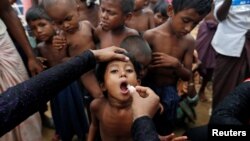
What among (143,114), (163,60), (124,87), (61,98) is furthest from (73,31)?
(143,114)

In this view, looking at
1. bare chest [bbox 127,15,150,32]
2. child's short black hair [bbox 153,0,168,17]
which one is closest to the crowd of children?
bare chest [bbox 127,15,150,32]

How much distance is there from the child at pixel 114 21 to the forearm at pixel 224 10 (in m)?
0.76

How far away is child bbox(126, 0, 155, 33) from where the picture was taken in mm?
3027

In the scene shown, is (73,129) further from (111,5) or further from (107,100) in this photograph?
(111,5)

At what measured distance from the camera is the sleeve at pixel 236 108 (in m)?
1.36

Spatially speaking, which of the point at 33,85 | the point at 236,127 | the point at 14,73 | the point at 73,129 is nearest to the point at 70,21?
the point at 14,73

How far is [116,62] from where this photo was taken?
1.75 meters

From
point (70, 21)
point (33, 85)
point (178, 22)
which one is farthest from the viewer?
point (70, 21)

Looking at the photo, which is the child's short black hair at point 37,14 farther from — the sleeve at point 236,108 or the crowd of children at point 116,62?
the sleeve at point 236,108

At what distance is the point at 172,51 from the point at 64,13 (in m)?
0.75

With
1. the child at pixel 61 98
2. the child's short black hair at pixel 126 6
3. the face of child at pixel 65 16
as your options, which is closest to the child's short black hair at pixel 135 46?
the child's short black hair at pixel 126 6

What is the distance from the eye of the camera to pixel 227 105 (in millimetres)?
1393

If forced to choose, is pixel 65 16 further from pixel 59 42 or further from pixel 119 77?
pixel 119 77

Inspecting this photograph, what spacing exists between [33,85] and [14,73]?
80 centimetres
